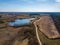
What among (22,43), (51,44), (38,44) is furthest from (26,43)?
(51,44)

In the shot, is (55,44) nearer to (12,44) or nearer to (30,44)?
(30,44)

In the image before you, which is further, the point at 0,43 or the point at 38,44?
the point at 0,43

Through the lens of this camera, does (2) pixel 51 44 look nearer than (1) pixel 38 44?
No

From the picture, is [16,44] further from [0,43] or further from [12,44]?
[0,43]

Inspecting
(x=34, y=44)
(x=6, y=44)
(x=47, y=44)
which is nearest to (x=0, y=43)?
(x=6, y=44)

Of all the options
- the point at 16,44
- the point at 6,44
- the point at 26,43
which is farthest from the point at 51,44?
the point at 6,44

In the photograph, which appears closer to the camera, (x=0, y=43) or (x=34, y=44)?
(x=34, y=44)

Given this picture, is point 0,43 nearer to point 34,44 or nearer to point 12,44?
point 12,44
